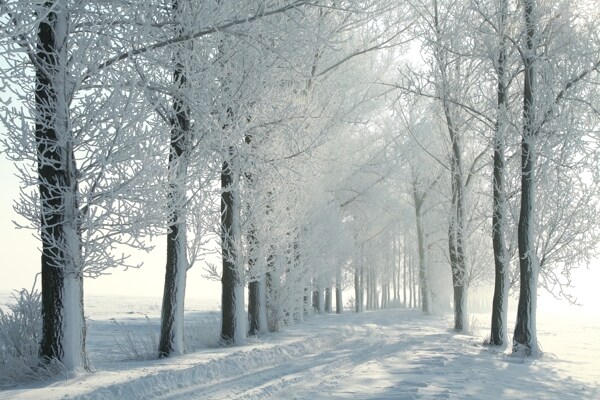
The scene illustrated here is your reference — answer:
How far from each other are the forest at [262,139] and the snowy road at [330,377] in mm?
1114

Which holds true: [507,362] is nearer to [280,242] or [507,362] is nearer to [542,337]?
[280,242]

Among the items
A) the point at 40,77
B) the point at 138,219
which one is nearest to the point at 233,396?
→ the point at 138,219

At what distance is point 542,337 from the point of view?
18.7 metres

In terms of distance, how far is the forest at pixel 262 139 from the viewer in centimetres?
738

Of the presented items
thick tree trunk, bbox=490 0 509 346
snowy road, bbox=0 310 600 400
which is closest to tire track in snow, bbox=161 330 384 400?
snowy road, bbox=0 310 600 400

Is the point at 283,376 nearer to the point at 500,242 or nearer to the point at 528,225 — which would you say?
the point at 528,225

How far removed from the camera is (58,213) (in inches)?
297

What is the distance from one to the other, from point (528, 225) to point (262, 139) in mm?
5794

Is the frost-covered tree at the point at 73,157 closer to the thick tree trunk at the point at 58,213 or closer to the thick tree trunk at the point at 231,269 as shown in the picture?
the thick tree trunk at the point at 58,213

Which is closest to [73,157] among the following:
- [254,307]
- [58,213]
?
[58,213]

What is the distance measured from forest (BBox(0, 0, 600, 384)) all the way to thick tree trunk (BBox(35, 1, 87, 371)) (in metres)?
0.03

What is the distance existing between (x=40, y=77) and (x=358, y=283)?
2397 centimetres

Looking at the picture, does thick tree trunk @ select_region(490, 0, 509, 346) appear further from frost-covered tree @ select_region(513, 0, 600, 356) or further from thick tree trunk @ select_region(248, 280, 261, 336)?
thick tree trunk @ select_region(248, 280, 261, 336)

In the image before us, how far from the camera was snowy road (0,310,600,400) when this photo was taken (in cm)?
672
